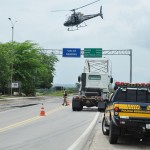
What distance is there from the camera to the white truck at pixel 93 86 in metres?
36.5

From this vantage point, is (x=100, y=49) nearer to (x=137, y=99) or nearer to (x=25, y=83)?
(x=25, y=83)

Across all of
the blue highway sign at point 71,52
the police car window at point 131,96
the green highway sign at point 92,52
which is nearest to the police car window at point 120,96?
the police car window at point 131,96

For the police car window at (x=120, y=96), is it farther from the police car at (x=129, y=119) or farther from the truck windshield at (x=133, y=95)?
the police car at (x=129, y=119)

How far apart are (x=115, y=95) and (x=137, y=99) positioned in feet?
2.39

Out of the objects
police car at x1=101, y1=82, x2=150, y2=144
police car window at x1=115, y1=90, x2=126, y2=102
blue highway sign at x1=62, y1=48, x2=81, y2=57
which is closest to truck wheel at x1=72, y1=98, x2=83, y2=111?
police car window at x1=115, y1=90, x2=126, y2=102

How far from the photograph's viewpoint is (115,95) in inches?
623

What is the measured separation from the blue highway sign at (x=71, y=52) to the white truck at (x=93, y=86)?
34.2m

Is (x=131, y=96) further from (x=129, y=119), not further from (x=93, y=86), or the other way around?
(x=93, y=86)

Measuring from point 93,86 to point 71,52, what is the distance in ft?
124

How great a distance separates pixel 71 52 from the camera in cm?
7550

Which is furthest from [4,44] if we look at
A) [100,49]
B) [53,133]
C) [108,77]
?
[53,133]

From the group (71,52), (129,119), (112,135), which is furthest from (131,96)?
A: (71,52)

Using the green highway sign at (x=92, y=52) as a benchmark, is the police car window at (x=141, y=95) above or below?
below

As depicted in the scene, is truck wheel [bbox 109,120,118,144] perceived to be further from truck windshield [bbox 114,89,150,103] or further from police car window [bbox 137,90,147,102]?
police car window [bbox 137,90,147,102]
